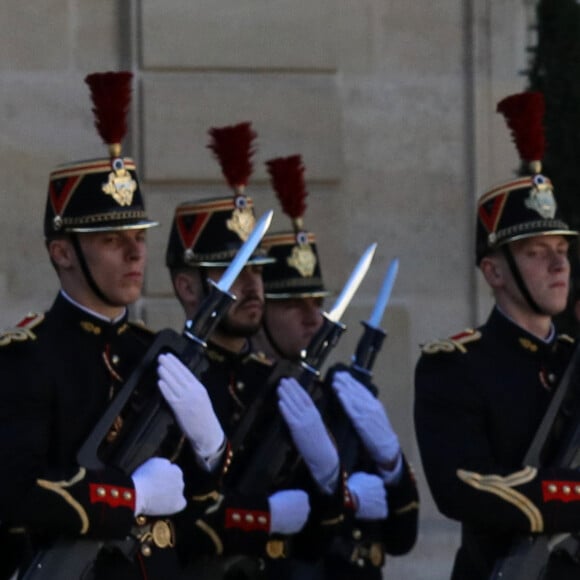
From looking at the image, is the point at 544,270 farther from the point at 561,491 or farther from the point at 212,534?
the point at 212,534

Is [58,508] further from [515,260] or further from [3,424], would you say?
[515,260]

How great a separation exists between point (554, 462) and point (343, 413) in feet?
4.87

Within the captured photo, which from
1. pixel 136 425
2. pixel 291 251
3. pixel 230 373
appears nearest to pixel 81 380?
pixel 136 425

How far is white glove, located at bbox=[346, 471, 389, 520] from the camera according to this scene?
8.50 metres

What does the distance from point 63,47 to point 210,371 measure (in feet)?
8.59

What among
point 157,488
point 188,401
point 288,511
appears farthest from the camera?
point 288,511

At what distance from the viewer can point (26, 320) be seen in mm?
7004

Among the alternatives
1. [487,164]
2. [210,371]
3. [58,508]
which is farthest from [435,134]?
[58,508]

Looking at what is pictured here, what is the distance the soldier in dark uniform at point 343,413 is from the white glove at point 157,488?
146cm

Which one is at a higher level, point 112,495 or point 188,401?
point 188,401

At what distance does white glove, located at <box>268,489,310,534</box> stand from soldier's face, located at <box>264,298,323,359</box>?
0.82m

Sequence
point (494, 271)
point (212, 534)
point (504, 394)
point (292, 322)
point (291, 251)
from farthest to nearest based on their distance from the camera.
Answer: point (291, 251) → point (292, 322) → point (212, 534) → point (494, 271) → point (504, 394)

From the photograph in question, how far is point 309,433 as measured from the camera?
8062 millimetres

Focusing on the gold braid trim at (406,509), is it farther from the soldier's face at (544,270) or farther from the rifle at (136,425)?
the rifle at (136,425)
